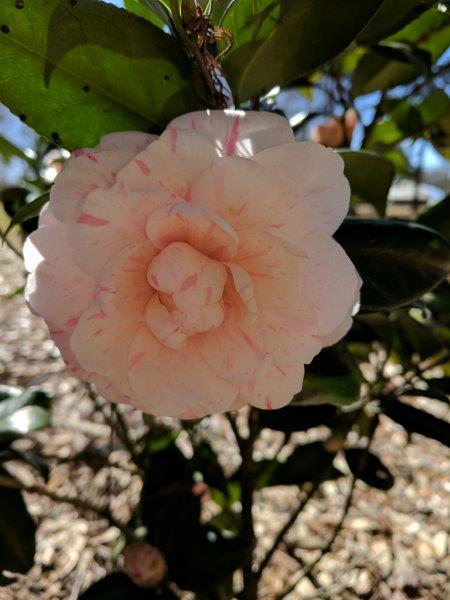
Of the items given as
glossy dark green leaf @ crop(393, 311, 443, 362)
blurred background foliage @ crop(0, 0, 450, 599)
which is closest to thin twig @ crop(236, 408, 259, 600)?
blurred background foliage @ crop(0, 0, 450, 599)

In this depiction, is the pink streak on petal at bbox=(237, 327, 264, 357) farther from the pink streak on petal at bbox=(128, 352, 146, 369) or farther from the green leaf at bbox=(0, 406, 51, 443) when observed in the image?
Result: the green leaf at bbox=(0, 406, 51, 443)

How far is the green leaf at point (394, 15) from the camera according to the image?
45 centimetres

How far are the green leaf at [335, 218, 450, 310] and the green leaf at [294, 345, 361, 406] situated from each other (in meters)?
0.07

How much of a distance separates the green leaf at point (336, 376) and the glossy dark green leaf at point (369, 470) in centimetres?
47

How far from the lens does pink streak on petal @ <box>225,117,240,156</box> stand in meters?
0.34

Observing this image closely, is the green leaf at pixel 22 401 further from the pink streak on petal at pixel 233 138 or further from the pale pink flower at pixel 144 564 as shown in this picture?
the pink streak on petal at pixel 233 138

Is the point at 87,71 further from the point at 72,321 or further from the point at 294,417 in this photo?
the point at 294,417

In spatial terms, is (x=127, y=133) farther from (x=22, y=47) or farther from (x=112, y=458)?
(x=112, y=458)

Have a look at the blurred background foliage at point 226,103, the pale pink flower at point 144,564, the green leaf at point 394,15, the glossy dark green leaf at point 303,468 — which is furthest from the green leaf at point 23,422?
the green leaf at point 394,15

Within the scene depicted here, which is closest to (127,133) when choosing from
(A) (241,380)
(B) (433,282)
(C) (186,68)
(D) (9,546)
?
(C) (186,68)

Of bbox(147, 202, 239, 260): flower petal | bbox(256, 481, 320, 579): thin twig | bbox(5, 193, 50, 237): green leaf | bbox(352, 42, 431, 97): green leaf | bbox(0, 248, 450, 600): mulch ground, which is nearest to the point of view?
bbox(147, 202, 239, 260): flower petal

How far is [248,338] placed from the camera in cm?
37

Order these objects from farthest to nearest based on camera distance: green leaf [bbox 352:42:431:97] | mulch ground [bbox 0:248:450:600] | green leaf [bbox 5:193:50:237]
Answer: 1. mulch ground [bbox 0:248:450:600]
2. green leaf [bbox 352:42:431:97]
3. green leaf [bbox 5:193:50:237]

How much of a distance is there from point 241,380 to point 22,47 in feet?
0.90
